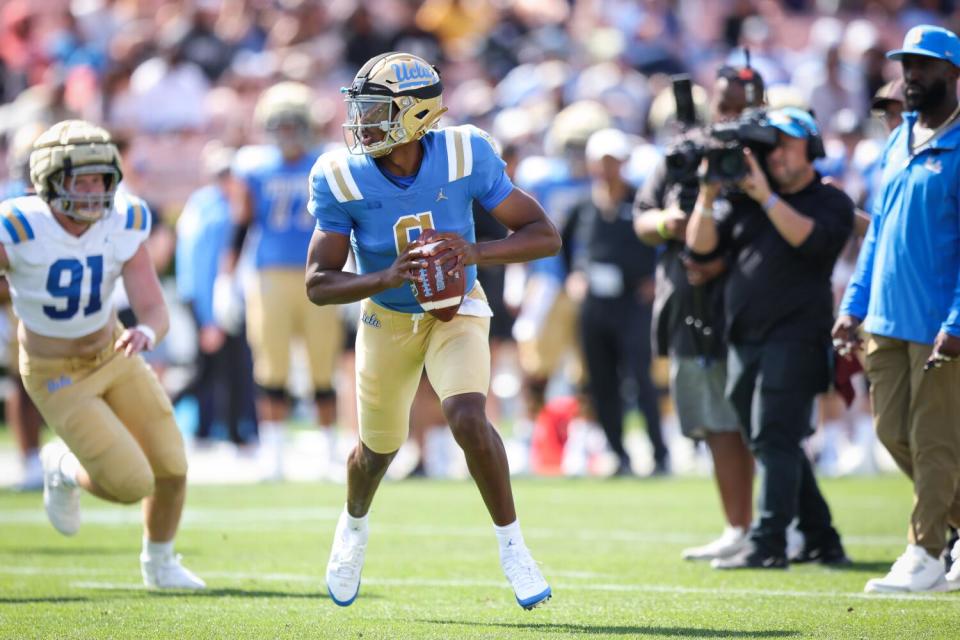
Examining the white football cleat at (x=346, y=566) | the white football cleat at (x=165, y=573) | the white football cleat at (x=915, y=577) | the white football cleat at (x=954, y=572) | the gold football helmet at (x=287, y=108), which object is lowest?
the white football cleat at (x=954, y=572)

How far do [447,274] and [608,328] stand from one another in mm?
5965

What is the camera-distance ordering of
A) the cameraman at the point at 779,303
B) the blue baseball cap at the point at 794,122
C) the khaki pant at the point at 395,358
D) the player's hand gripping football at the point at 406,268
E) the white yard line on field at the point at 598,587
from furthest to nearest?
the blue baseball cap at the point at 794,122 → the cameraman at the point at 779,303 → the white yard line on field at the point at 598,587 → the khaki pant at the point at 395,358 → the player's hand gripping football at the point at 406,268

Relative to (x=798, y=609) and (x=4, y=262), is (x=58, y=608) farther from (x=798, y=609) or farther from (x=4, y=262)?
(x=798, y=609)

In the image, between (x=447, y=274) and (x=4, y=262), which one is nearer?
(x=447, y=274)

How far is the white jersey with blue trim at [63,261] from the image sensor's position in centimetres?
630

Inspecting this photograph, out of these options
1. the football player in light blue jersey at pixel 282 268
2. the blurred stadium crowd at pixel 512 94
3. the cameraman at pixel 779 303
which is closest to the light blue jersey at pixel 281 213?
the football player in light blue jersey at pixel 282 268

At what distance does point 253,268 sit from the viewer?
447 inches

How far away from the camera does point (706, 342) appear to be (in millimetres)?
7332

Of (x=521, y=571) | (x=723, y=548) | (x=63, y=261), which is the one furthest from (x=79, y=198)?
(x=723, y=548)

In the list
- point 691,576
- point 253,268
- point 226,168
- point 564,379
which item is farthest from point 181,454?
point 564,379

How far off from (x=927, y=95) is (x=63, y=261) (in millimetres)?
3545

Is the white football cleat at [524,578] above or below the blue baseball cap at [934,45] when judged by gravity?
below

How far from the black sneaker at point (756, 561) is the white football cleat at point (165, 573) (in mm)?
2311

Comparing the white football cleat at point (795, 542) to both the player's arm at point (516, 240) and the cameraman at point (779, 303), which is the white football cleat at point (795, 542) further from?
the player's arm at point (516, 240)
